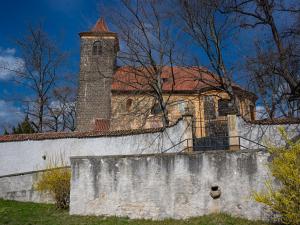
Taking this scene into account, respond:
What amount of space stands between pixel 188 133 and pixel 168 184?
2879mm

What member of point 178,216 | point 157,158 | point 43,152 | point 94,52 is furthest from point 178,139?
point 94,52

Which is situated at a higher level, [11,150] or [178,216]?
[11,150]

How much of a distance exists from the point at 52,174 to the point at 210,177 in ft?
21.1

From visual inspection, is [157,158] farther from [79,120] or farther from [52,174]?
[79,120]

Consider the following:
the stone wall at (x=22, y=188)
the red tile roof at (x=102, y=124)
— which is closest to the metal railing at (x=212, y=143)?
the stone wall at (x=22, y=188)

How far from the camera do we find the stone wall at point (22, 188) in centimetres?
1538

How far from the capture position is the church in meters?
23.9

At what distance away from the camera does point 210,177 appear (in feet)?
35.3

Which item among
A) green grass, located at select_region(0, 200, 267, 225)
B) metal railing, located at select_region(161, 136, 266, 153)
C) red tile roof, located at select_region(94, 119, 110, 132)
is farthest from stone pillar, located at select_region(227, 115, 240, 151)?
red tile roof, located at select_region(94, 119, 110, 132)

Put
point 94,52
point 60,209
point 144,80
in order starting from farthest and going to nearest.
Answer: point 94,52 < point 144,80 < point 60,209

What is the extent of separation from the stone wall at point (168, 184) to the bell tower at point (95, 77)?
14.2 metres

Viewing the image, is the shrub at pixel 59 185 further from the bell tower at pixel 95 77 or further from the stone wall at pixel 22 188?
the bell tower at pixel 95 77

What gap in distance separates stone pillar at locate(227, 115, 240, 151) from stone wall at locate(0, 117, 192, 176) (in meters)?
2.38

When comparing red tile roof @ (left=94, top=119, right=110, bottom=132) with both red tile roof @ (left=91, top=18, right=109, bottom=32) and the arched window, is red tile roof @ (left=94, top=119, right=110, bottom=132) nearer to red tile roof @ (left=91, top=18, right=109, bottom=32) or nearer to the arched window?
the arched window
